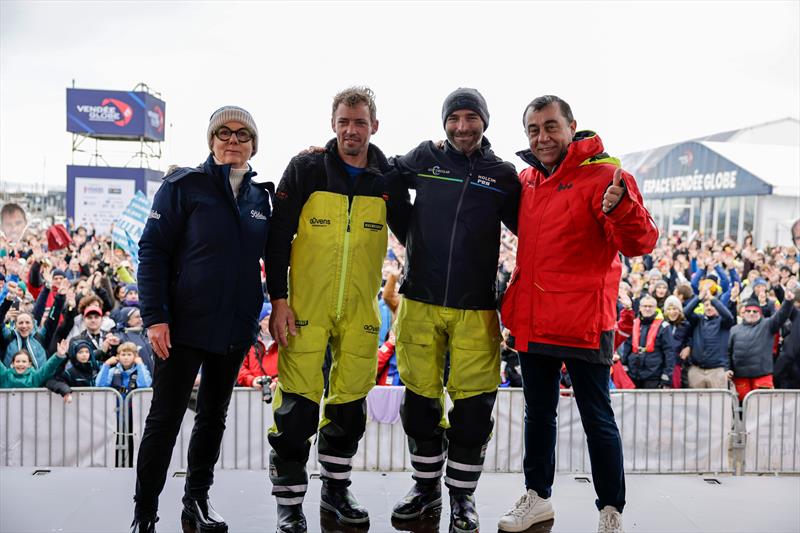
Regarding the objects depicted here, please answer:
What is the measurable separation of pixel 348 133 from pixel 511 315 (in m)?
1.12

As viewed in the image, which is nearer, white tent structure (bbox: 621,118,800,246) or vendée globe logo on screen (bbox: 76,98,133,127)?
white tent structure (bbox: 621,118,800,246)

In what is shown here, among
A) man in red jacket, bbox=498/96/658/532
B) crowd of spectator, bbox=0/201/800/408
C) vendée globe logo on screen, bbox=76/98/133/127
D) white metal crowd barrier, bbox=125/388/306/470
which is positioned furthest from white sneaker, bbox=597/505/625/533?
vendée globe logo on screen, bbox=76/98/133/127

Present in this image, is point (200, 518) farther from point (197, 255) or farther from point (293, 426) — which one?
point (197, 255)

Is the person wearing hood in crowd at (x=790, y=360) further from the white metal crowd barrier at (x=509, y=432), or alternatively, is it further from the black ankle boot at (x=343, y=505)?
the black ankle boot at (x=343, y=505)

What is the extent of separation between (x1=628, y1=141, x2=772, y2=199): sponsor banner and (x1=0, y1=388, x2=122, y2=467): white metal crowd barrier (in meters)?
21.5

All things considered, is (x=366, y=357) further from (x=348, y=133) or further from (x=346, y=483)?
(x=348, y=133)

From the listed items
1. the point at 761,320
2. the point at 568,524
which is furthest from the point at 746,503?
the point at 761,320

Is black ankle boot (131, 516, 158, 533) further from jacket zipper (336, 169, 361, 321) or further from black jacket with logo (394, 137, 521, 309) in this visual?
black jacket with logo (394, 137, 521, 309)

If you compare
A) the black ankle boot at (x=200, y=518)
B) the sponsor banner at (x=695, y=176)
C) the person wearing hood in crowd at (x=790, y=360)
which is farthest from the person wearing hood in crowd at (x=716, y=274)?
the sponsor banner at (x=695, y=176)

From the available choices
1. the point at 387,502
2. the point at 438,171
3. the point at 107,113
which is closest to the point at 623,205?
the point at 438,171

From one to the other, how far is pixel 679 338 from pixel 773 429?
5.45ft

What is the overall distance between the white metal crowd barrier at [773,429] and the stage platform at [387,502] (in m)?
1.46

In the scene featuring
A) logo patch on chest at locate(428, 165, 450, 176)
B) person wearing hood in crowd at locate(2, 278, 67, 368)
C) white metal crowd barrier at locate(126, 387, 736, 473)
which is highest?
logo patch on chest at locate(428, 165, 450, 176)

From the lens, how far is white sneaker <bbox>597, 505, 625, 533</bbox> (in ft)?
9.90
